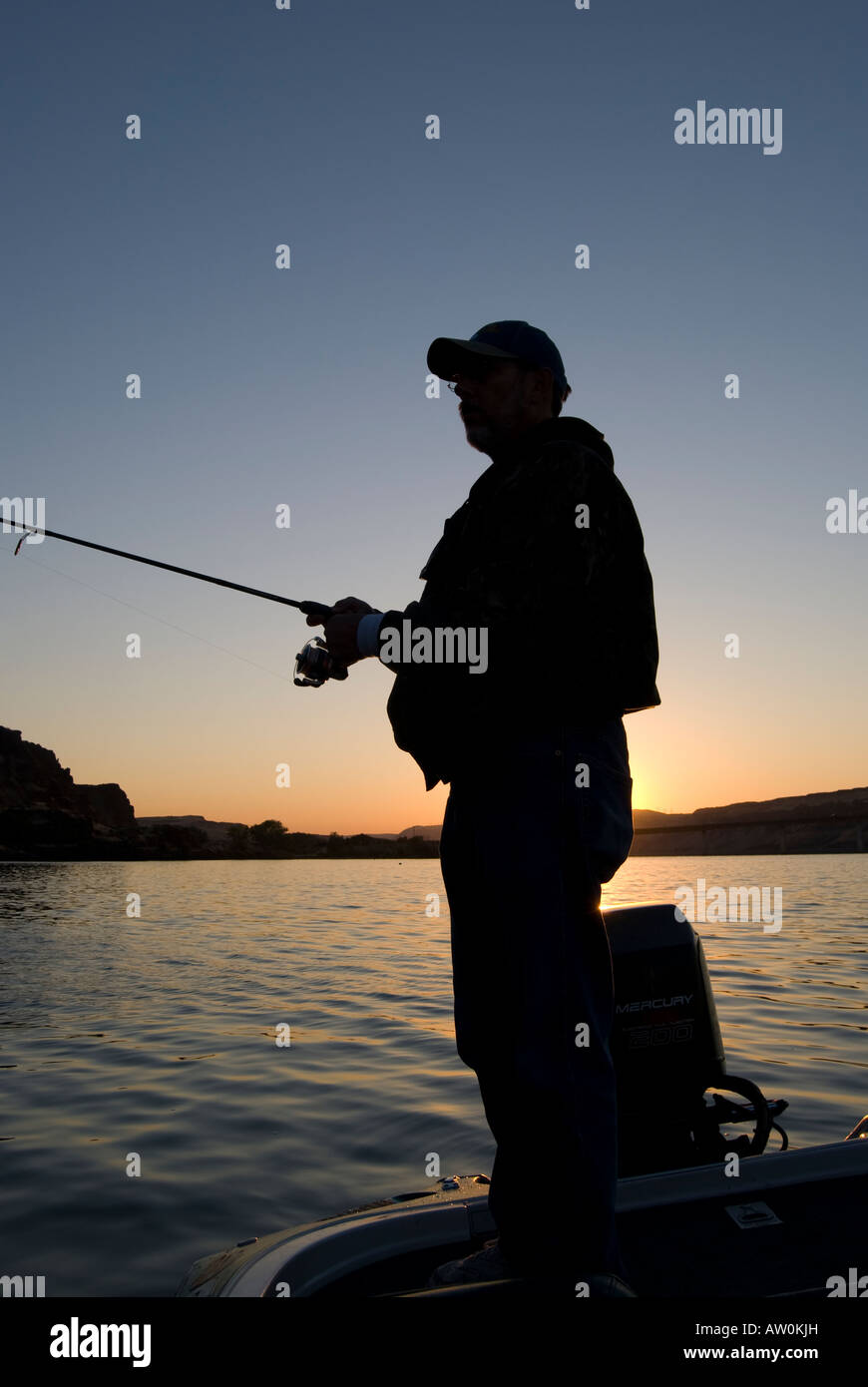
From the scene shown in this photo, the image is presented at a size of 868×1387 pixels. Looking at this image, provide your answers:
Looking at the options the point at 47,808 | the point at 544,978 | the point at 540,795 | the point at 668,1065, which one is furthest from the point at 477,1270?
the point at 47,808

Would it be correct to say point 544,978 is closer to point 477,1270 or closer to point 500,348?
point 477,1270

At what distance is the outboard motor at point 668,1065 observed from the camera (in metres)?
3.78

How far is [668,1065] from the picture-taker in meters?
3.86

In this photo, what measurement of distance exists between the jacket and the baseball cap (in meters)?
0.35

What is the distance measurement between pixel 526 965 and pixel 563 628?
0.81m

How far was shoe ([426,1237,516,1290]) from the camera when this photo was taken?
222 cm

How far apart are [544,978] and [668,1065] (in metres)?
1.96

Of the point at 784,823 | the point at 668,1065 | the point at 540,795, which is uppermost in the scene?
the point at 540,795

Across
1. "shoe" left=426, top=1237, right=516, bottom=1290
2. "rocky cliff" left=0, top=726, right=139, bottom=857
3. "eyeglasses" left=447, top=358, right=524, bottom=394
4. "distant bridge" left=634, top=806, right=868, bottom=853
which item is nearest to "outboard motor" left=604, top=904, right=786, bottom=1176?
"shoe" left=426, top=1237, right=516, bottom=1290

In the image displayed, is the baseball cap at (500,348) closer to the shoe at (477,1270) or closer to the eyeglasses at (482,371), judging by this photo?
the eyeglasses at (482,371)

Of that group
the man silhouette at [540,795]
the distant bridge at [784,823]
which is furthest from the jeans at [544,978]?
the distant bridge at [784,823]

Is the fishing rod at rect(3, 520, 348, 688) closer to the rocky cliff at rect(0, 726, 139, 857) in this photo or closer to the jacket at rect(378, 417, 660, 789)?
the jacket at rect(378, 417, 660, 789)

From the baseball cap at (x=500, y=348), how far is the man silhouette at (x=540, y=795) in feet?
0.91

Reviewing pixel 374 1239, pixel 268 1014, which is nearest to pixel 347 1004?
pixel 268 1014
